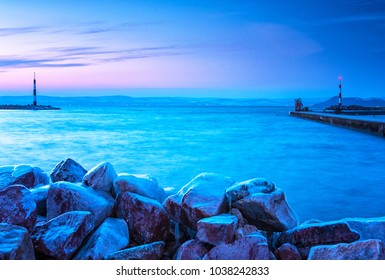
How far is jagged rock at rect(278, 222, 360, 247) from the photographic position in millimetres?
2363

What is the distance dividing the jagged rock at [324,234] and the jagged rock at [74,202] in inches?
45.0

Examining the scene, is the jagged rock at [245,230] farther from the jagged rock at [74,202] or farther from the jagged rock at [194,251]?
the jagged rock at [74,202]

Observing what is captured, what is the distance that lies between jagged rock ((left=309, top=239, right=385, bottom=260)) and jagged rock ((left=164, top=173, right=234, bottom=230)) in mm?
623

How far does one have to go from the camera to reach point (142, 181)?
9.95ft

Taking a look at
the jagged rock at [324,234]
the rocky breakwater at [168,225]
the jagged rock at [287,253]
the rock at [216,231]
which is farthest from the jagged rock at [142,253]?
the jagged rock at [324,234]

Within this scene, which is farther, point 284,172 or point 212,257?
point 284,172

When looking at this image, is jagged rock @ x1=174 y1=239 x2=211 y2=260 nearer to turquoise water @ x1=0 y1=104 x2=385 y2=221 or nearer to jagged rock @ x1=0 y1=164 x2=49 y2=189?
turquoise water @ x1=0 y1=104 x2=385 y2=221

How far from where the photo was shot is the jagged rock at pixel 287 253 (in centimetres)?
229

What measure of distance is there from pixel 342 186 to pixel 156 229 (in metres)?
2.47

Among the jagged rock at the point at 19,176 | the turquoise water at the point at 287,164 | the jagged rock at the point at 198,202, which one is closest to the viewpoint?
the jagged rock at the point at 198,202

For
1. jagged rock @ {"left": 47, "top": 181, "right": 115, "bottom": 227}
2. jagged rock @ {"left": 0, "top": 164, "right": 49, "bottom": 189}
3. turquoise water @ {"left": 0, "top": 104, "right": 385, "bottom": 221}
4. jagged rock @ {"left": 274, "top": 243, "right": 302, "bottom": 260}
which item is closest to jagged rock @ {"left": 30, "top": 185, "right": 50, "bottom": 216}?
jagged rock @ {"left": 47, "top": 181, "right": 115, "bottom": 227}

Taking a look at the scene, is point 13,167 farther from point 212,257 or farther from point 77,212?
point 212,257

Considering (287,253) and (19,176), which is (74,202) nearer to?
(19,176)
